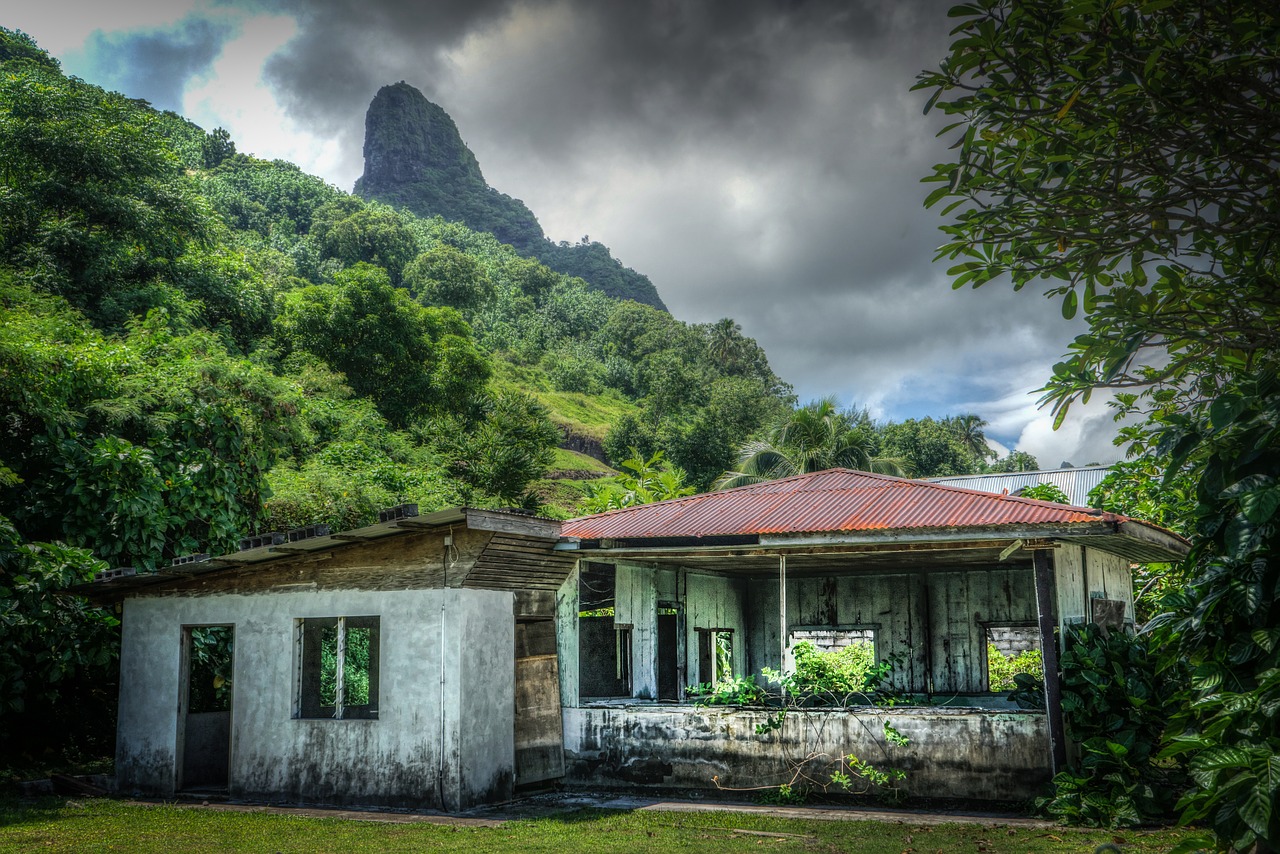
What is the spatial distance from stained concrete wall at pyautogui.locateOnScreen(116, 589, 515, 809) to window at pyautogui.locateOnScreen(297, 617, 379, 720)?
8.2 inches

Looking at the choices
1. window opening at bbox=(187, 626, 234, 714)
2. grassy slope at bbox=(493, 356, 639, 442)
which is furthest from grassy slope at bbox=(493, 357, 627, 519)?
window opening at bbox=(187, 626, 234, 714)

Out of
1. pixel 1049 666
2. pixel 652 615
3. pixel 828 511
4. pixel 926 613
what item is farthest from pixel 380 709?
pixel 926 613

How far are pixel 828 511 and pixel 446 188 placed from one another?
111 metres

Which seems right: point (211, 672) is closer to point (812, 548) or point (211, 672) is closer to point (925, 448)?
point (812, 548)

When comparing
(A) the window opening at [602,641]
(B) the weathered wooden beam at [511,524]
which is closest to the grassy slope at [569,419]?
(A) the window opening at [602,641]

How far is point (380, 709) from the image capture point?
34.8 ft

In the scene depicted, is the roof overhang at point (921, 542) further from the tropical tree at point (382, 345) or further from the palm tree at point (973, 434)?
the palm tree at point (973, 434)

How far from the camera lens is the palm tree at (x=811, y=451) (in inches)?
1143

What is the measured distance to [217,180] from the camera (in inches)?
2613

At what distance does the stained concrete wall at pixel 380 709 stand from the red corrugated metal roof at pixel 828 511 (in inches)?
78.2

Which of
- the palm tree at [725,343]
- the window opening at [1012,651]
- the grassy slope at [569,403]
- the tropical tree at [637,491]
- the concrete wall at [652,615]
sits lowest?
the window opening at [1012,651]

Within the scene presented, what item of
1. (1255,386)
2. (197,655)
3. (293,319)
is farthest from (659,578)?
(293,319)

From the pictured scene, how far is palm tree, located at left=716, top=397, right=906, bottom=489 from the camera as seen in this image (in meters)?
29.0

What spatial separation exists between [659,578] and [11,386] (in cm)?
967
